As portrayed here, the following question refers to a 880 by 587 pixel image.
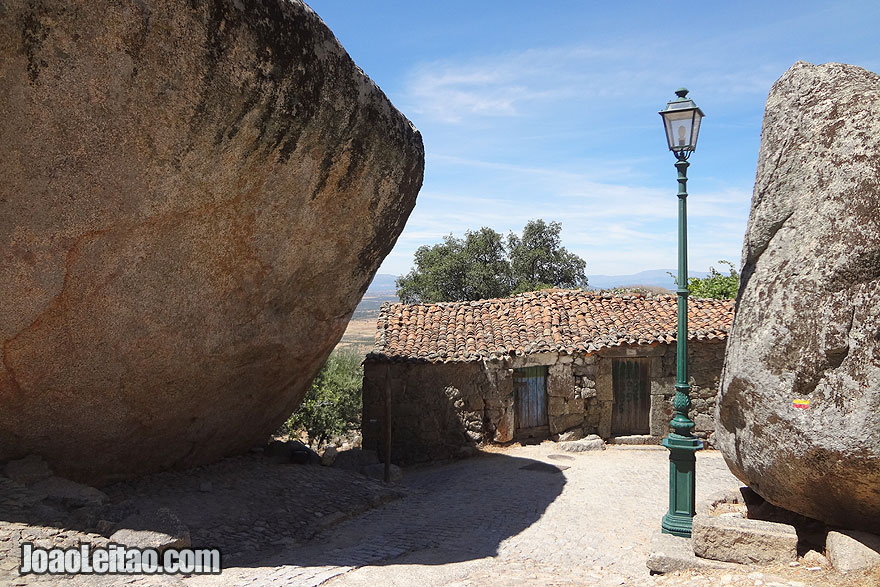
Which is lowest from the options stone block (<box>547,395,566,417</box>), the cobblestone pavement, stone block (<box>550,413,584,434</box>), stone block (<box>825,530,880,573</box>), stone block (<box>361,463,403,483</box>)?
stone block (<box>361,463,403,483</box>)

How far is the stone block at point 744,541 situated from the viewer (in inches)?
225

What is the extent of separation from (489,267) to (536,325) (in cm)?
1805

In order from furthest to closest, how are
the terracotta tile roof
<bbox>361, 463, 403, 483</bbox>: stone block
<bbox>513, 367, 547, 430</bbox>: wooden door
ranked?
<bbox>513, 367, 547, 430</bbox>: wooden door → the terracotta tile roof → <bbox>361, 463, 403, 483</bbox>: stone block

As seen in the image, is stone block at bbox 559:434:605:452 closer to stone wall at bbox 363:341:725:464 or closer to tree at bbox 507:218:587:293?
stone wall at bbox 363:341:725:464

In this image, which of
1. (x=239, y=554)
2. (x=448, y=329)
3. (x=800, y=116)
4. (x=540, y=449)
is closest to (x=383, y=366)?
(x=448, y=329)

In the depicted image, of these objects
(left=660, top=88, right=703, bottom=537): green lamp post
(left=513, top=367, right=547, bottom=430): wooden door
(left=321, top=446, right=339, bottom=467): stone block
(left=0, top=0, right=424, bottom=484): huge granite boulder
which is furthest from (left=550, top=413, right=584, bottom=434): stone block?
(left=660, top=88, right=703, bottom=537): green lamp post

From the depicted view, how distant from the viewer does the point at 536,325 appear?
16.5 m

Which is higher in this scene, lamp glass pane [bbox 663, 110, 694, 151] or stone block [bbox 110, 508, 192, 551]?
lamp glass pane [bbox 663, 110, 694, 151]

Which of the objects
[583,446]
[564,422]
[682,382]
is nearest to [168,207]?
[682,382]

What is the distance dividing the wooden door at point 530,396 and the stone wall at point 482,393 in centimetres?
19

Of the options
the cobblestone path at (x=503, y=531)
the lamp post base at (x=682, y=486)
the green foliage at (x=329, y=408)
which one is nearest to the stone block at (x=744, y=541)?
the cobblestone path at (x=503, y=531)

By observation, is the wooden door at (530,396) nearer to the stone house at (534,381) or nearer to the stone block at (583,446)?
the stone house at (534,381)

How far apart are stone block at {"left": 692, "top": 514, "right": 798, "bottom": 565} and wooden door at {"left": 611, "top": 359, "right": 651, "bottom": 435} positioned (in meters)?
9.79

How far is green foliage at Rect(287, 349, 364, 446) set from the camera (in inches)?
669
